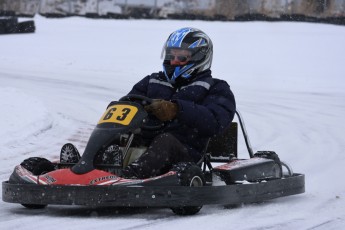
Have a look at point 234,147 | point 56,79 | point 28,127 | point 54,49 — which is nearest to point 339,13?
point 54,49

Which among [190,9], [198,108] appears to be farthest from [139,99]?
[190,9]

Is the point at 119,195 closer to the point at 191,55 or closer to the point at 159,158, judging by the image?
the point at 159,158

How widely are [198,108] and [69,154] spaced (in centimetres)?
96

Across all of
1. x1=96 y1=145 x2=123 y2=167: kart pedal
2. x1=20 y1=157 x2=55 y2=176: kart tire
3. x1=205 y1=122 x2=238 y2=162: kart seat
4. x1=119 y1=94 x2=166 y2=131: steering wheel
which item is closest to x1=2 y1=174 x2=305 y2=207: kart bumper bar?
x1=20 y1=157 x2=55 y2=176: kart tire

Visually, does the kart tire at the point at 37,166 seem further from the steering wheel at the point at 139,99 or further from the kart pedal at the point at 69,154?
the steering wheel at the point at 139,99

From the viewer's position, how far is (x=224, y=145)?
21.7 ft

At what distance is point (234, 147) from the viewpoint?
661 centimetres

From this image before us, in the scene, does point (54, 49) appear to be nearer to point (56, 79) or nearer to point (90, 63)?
point (90, 63)

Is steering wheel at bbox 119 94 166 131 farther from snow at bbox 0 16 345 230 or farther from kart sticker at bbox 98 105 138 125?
snow at bbox 0 16 345 230

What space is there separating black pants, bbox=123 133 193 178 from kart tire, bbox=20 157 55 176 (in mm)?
696

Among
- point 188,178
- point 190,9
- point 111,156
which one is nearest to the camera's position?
point 188,178

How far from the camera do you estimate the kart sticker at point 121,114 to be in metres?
5.50

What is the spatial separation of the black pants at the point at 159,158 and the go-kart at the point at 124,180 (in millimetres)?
126

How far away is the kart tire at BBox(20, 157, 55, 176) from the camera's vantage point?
223 inches
